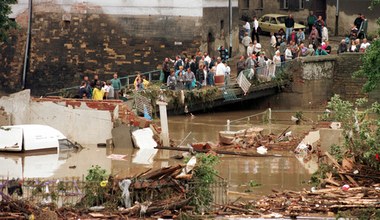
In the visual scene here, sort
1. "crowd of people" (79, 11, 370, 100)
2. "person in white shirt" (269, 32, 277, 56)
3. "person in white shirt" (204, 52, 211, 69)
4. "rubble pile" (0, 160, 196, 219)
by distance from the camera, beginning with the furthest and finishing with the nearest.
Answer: "person in white shirt" (269, 32, 277, 56), "person in white shirt" (204, 52, 211, 69), "crowd of people" (79, 11, 370, 100), "rubble pile" (0, 160, 196, 219)

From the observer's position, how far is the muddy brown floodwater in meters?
39.9

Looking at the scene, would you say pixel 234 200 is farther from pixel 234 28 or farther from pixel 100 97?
pixel 234 28

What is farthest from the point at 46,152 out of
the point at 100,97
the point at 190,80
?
the point at 190,80

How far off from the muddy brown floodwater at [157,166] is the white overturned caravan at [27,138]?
292 millimetres

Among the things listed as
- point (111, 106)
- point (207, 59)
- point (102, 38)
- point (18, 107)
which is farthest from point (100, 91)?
point (102, 38)

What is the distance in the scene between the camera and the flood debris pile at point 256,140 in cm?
4584

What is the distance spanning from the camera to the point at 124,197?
106ft

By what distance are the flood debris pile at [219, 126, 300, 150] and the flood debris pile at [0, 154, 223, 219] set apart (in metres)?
12.8

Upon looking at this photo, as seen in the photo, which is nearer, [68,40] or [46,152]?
[46,152]

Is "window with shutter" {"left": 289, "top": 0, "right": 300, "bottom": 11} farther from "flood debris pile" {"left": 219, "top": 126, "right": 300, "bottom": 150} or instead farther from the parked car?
"flood debris pile" {"left": 219, "top": 126, "right": 300, "bottom": 150}

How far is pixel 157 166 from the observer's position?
4244cm

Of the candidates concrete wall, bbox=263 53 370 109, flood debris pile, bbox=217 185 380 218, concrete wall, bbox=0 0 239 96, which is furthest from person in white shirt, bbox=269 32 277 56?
flood debris pile, bbox=217 185 380 218

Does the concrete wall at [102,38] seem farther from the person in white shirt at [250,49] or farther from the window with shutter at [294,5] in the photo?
the window with shutter at [294,5]

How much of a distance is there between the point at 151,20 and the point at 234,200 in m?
25.3
